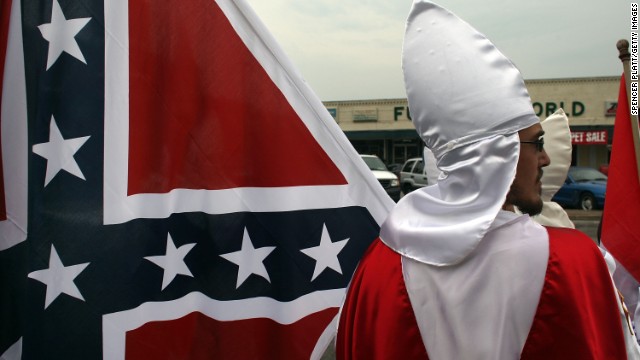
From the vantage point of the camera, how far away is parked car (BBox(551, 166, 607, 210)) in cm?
1430

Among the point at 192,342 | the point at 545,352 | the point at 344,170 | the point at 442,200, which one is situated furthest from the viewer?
the point at 344,170

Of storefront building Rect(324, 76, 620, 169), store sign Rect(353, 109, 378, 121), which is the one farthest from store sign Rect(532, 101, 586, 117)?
store sign Rect(353, 109, 378, 121)

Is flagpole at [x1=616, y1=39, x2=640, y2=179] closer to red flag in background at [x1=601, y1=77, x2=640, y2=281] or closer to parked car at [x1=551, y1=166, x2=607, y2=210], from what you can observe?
red flag in background at [x1=601, y1=77, x2=640, y2=281]

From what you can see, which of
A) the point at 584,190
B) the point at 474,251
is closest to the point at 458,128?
the point at 474,251

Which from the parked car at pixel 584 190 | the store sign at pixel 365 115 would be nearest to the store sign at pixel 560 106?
the store sign at pixel 365 115

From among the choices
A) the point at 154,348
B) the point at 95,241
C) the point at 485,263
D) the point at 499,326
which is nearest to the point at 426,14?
the point at 485,263

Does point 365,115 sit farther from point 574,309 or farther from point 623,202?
point 574,309

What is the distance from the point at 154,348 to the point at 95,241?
0.41 m

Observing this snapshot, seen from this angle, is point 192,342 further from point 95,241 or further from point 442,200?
point 442,200

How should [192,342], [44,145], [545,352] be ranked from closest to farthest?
[545,352] < [44,145] < [192,342]

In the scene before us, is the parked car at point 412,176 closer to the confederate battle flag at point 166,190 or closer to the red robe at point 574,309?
the confederate battle flag at point 166,190

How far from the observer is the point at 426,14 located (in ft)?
4.40

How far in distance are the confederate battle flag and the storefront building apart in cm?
2382

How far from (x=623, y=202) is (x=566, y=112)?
2800 centimetres
